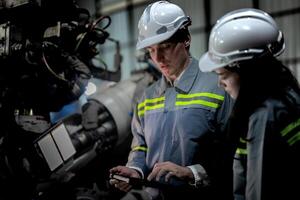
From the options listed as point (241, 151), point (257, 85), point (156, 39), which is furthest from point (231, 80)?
point (156, 39)

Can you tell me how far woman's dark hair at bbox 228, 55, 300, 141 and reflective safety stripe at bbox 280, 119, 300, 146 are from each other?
4.2 inches

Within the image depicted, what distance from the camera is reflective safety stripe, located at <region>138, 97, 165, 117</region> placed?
6.30ft

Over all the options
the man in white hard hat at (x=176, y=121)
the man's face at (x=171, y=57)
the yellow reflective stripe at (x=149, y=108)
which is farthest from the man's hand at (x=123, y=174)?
the man's face at (x=171, y=57)

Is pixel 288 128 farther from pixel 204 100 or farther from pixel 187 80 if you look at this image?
pixel 187 80

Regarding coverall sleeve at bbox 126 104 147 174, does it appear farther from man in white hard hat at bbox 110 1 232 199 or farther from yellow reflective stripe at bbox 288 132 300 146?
yellow reflective stripe at bbox 288 132 300 146

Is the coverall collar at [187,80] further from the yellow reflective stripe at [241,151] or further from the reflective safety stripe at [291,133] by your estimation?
the reflective safety stripe at [291,133]

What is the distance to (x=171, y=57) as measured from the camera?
1.92 metres

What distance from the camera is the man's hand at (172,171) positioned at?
5.53 feet

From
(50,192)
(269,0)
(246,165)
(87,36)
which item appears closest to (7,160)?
(50,192)

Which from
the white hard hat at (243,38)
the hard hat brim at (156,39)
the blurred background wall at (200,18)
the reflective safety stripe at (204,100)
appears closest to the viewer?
the white hard hat at (243,38)

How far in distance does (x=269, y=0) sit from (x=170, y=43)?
14.7ft

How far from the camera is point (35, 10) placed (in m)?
2.62

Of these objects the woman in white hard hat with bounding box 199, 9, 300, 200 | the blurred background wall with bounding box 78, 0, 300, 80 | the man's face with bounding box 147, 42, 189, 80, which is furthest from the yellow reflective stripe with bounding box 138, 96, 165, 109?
the blurred background wall with bounding box 78, 0, 300, 80

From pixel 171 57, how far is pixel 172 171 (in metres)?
0.61
